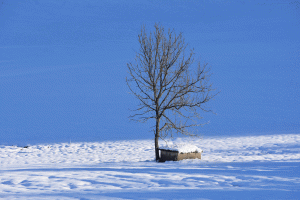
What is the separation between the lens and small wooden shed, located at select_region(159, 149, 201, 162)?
1213 centimetres

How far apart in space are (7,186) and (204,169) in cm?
529

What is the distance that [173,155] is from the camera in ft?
40.0

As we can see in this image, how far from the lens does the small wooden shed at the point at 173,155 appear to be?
12.1 metres

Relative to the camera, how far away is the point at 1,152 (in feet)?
57.5

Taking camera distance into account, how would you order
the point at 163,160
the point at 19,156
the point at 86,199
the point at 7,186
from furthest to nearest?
the point at 19,156
the point at 163,160
the point at 7,186
the point at 86,199

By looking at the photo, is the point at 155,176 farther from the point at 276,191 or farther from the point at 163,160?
the point at 163,160

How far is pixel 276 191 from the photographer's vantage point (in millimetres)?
6184

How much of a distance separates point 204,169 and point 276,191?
3.02 meters

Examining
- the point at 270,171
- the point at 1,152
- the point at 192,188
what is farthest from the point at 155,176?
the point at 1,152

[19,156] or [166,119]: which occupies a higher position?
[166,119]

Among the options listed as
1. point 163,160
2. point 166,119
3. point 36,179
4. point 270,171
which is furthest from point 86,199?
point 166,119

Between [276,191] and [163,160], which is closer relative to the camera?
[276,191]

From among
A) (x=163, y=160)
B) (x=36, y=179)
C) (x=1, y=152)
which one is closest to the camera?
(x=36, y=179)

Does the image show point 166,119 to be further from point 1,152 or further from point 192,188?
point 1,152
